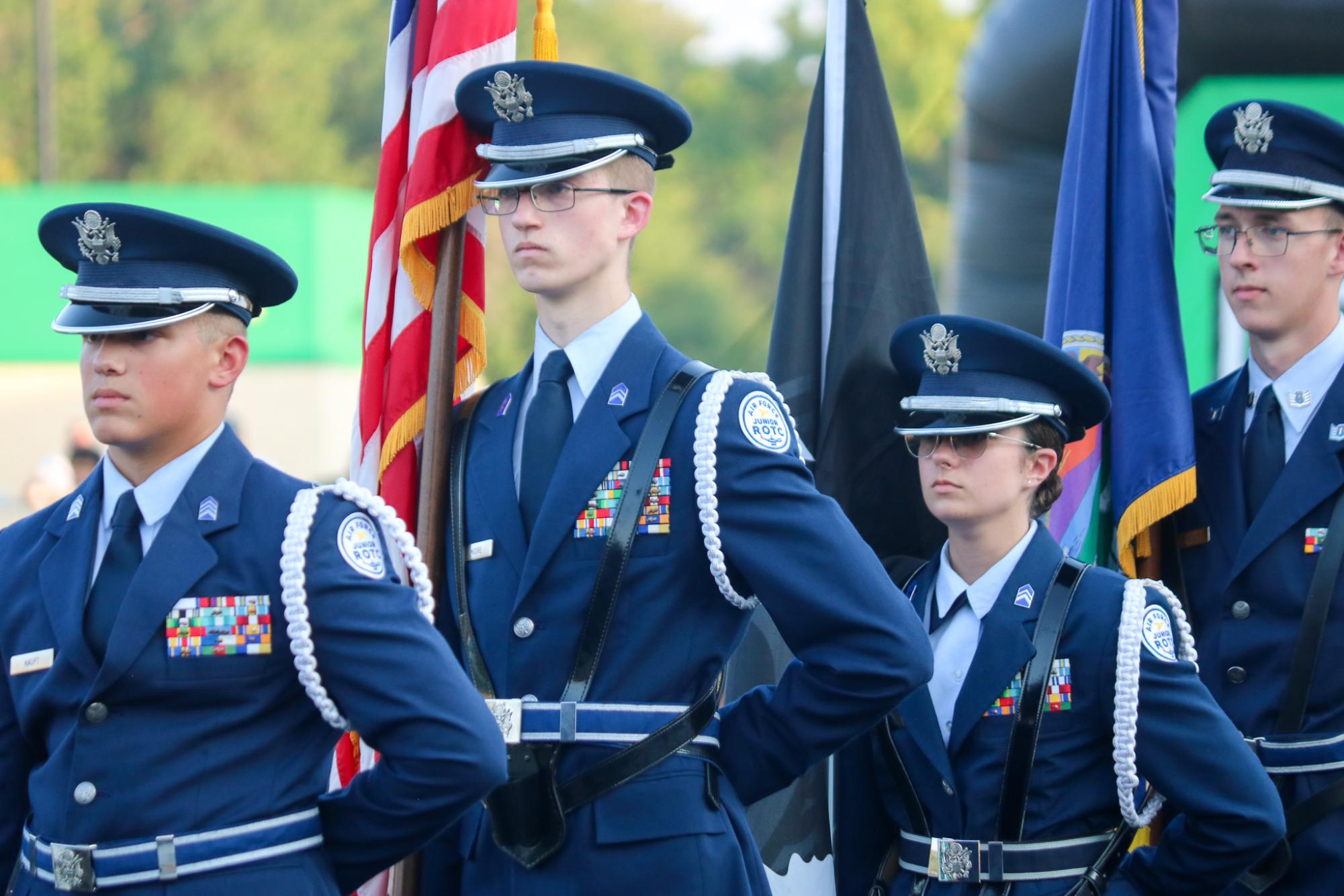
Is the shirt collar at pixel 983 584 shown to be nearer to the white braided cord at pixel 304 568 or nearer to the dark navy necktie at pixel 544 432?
the dark navy necktie at pixel 544 432

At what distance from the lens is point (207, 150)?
1663 inches

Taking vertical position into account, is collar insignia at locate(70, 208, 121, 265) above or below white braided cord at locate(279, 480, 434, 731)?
above

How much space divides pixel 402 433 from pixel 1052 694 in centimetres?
140

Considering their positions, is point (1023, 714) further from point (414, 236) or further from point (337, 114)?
point (337, 114)

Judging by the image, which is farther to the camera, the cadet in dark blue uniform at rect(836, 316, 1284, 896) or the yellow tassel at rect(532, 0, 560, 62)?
the yellow tassel at rect(532, 0, 560, 62)

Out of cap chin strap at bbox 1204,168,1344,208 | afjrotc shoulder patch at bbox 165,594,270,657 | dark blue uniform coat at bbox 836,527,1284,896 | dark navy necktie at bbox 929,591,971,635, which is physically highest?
cap chin strap at bbox 1204,168,1344,208

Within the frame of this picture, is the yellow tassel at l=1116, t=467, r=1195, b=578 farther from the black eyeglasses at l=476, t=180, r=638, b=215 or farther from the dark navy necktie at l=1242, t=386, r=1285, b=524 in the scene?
the black eyeglasses at l=476, t=180, r=638, b=215

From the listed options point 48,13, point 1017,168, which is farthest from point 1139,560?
point 48,13

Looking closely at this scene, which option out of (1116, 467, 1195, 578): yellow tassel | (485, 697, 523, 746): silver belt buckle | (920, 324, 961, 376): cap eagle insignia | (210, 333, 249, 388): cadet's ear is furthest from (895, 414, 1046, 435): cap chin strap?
(210, 333, 249, 388): cadet's ear

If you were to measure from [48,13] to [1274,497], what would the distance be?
29382 millimetres

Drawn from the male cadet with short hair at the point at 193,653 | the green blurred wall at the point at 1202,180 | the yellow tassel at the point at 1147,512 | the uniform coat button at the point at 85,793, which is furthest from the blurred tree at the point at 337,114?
the uniform coat button at the point at 85,793

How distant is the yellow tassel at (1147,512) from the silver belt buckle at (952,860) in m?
1.05

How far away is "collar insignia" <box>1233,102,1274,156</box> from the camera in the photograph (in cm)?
377

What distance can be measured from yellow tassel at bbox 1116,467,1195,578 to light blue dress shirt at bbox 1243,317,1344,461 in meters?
0.23
